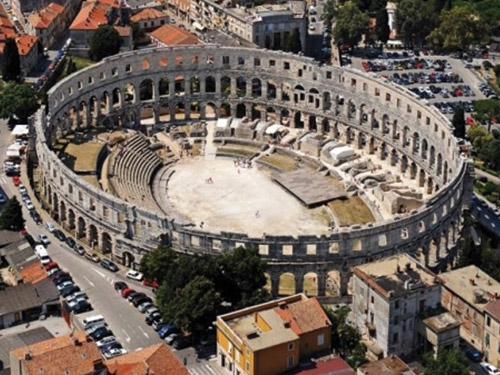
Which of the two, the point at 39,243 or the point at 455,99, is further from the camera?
the point at 455,99

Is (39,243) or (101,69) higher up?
(101,69)

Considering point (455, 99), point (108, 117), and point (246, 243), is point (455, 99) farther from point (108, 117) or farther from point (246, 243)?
point (246, 243)

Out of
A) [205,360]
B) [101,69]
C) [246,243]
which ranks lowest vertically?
[205,360]

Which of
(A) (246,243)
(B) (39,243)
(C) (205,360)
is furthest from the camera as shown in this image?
(B) (39,243)

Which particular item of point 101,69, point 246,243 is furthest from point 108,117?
point 246,243

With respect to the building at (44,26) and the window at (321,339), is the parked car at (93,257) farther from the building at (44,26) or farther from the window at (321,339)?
the building at (44,26)

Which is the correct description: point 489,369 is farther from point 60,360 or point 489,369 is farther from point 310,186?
point 310,186

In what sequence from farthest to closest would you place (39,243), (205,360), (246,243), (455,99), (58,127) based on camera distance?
(455,99)
(58,127)
(39,243)
(246,243)
(205,360)

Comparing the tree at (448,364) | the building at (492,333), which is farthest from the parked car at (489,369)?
the tree at (448,364)
